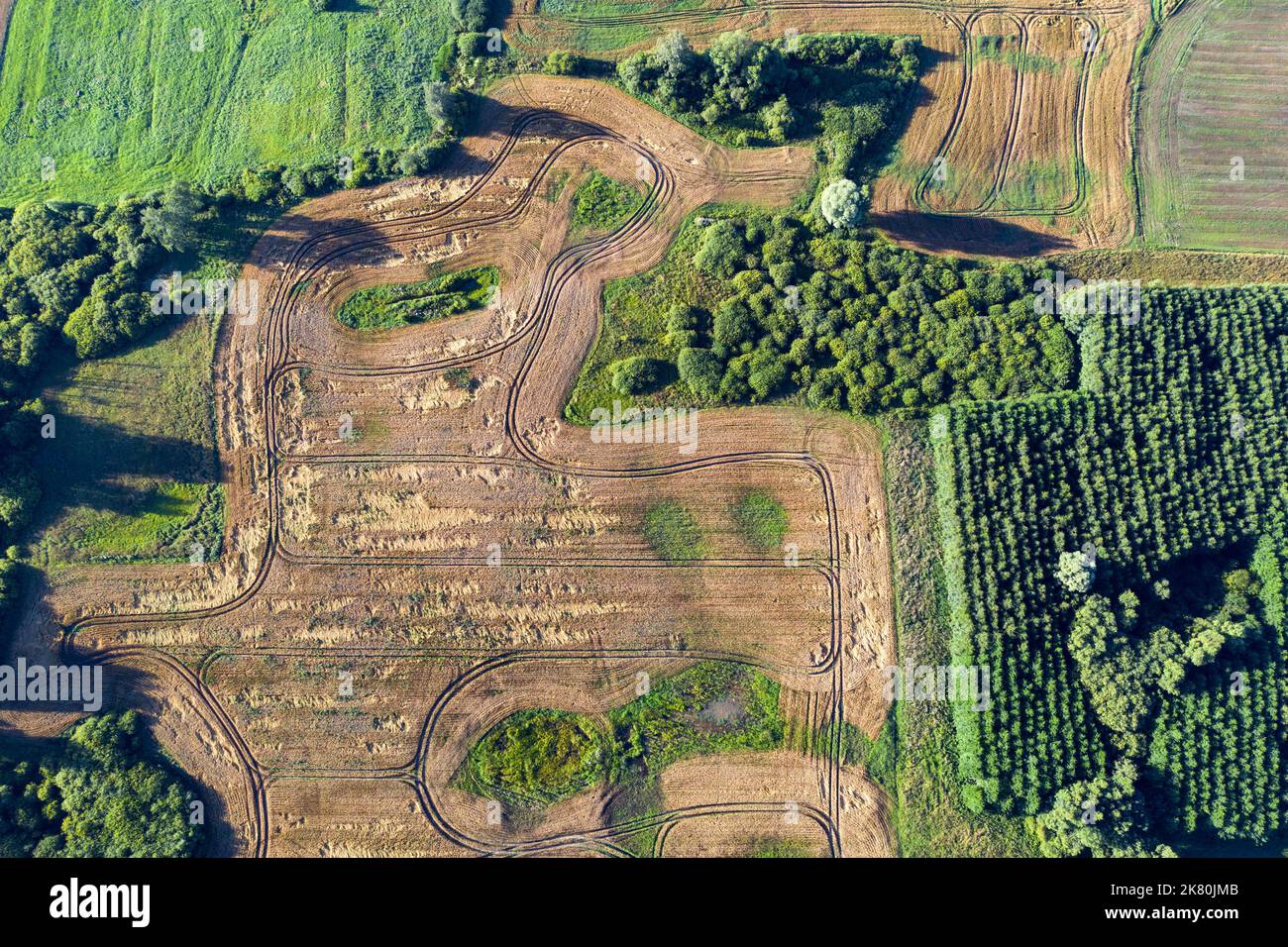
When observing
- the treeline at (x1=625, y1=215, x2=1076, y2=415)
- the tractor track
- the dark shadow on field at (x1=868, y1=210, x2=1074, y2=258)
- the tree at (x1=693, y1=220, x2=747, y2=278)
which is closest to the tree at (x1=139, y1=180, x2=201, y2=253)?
the tractor track

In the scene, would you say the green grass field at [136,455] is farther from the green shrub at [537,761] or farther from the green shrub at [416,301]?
the green shrub at [537,761]

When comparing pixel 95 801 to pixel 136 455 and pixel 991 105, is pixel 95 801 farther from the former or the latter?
pixel 991 105

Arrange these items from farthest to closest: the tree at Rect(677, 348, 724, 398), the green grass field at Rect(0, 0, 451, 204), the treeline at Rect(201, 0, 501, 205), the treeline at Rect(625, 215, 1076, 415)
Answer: the green grass field at Rect(0, 0, 451, 204), the treeline at Rect(201, 0, 501, 205), the tree at Rect(677, 348, 724, 398), the treeline at Rect(625, 215, 1076, 415)

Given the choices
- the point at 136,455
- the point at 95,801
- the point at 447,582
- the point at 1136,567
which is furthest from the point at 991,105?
the point at 95,801

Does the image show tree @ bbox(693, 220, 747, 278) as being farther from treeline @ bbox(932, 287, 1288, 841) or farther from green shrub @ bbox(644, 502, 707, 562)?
treeline @ bbox(932, 287, 1288, 841)

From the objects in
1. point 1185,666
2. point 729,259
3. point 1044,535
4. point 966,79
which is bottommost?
point 1185,666

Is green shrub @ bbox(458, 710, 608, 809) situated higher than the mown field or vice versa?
the mown field

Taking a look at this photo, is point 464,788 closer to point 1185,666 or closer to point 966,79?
point 1185,666
